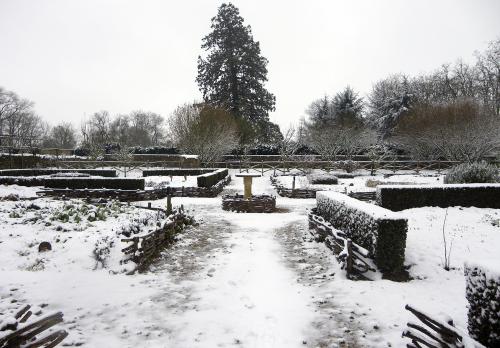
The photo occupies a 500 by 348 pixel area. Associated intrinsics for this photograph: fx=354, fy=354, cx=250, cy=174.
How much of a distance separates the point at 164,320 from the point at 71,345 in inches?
51.5

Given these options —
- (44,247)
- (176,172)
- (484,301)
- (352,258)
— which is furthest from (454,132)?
(44,247)

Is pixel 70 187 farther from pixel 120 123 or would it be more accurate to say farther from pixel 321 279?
pixel 120 123

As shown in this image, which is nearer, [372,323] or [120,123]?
[372,323]

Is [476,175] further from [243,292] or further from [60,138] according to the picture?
[60,138]

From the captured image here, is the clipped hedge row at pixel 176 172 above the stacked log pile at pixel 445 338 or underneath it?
above

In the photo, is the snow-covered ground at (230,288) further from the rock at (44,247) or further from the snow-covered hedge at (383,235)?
the snow-covered hedge at (383,235)

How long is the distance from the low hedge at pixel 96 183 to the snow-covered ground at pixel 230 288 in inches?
317

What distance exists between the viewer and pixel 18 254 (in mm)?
7699

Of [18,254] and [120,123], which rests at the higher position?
[120,123]

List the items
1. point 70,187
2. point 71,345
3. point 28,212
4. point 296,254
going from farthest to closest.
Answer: point 70,187 < point 28,212 < point 296,254 < point 71,345

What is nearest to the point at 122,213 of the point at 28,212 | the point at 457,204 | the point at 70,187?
the point at 28,212

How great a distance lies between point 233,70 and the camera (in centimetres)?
4600

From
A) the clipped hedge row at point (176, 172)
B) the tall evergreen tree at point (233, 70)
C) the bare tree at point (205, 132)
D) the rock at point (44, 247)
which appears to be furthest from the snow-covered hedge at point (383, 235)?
the tall evergreen tree at point (233, 70)

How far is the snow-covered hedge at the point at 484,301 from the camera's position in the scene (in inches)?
159
